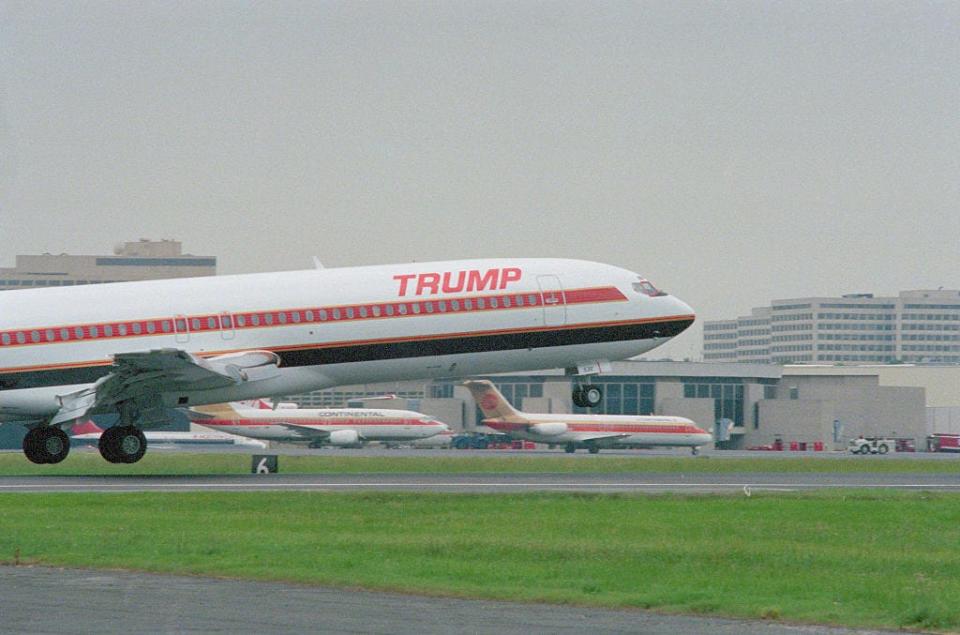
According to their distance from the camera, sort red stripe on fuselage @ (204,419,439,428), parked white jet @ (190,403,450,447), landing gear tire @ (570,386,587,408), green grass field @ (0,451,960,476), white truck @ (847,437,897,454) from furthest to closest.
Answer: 1. white truck @ (847,437,897,454)
2. parked white jet @ (190,403,450,447)
3. red stripe on fuselage @ (204,419,439,428)
4. green grass field @ (0,451,960,476)
5. landing gear tire @ (570,386,587,408)

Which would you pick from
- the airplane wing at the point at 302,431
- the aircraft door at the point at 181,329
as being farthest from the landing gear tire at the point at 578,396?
the airplane wing at the point at 302,431

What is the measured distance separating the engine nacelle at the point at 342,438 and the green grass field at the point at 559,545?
74.1 metres

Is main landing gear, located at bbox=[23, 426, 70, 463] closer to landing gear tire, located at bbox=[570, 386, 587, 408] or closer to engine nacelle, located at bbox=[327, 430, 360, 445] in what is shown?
landing gear tire, located at bbox=[570, 386, 587, 408]

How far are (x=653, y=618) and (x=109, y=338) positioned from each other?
33408 mm

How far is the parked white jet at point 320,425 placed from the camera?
110688 millimetres

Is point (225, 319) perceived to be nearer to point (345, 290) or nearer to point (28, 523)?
point (345, 290)

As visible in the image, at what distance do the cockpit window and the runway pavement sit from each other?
6591 millimetres

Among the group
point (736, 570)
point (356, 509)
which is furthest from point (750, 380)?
point (736, 570)

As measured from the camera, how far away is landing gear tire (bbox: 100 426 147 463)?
2042 inches

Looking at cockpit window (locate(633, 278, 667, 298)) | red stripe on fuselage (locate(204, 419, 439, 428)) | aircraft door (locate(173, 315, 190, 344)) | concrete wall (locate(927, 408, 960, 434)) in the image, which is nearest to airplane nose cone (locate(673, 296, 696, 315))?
cockpit window (locate(633, 278, 667, 298))

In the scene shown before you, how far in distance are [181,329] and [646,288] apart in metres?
16.8

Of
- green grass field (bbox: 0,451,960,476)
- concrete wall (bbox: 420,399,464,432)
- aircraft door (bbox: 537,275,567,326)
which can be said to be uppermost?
aircraft door (bbox: 537,275,567,326)

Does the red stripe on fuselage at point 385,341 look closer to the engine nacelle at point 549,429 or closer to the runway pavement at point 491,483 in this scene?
the runway pavement at point 491,483

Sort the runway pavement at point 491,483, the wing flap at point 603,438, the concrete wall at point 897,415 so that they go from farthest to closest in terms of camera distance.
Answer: the concrete wall at point 897,415, the wing flap at point 603,438, the runway pavement at point 491,483
